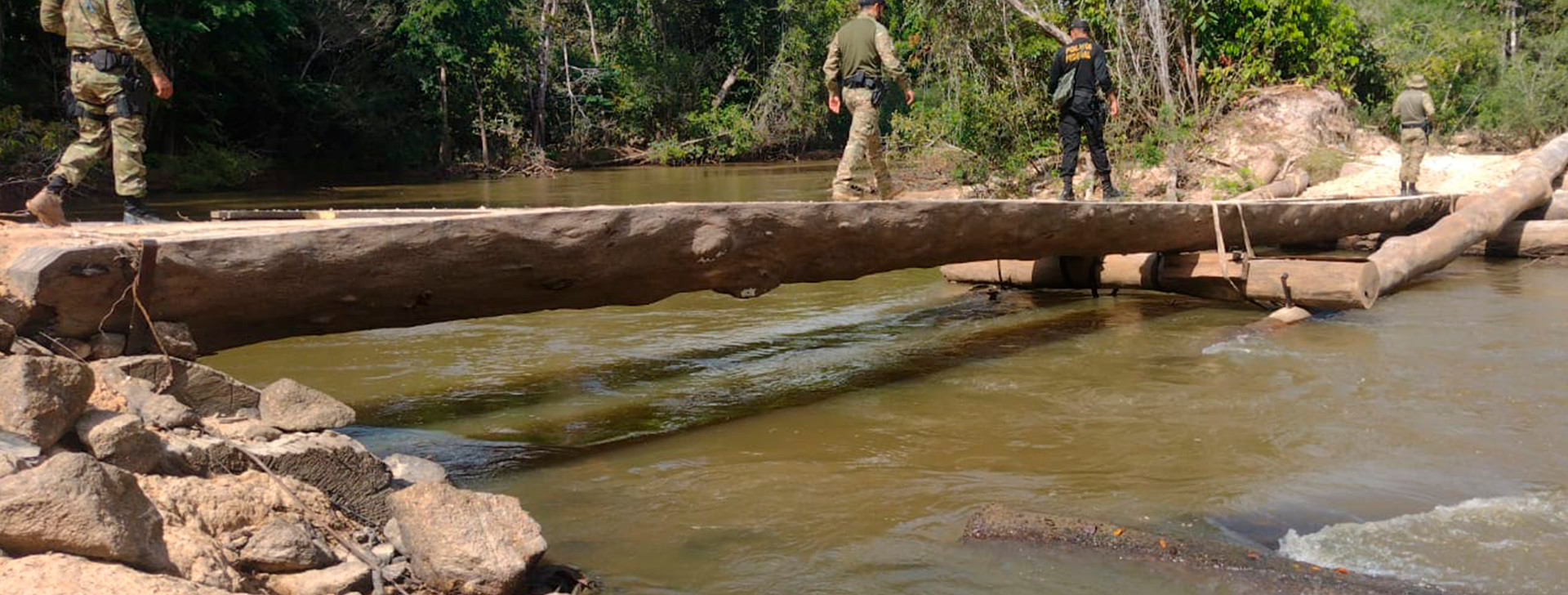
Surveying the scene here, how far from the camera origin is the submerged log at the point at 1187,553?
3482mm

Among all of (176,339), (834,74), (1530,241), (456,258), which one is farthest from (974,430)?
(1530,241)

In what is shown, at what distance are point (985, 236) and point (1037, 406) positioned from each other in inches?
50.3

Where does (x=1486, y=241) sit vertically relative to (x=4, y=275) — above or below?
below

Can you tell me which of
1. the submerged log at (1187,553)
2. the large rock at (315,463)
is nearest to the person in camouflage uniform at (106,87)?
the large rock at (315,463)

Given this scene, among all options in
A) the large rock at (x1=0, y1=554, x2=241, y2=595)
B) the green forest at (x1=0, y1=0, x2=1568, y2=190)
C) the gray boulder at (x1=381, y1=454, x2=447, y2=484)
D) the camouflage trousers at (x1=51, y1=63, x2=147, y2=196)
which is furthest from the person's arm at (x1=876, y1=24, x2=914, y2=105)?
the green forest at (x1=0, y1=0, x2=1568, y2=190)

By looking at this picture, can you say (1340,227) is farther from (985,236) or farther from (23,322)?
(23,322)

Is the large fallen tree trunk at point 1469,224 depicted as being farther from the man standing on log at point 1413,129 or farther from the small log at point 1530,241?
the man standing on log at point 1413,129

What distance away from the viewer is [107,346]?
3734 millimetres

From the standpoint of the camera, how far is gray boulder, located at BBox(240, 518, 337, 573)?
3178mm

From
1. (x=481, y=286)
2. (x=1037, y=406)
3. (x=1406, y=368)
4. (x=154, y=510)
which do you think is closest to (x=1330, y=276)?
(x=1406, y=368)

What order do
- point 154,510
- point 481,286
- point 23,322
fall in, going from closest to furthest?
point 154,510, point 23,322, point 481,286

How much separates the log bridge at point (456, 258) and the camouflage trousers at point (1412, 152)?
24.7ft

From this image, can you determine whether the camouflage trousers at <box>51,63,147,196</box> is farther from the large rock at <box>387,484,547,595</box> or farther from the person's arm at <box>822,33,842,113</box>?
the person's arm at <box>822,33,842,113</box>

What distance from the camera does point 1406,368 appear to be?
645 centimetres
